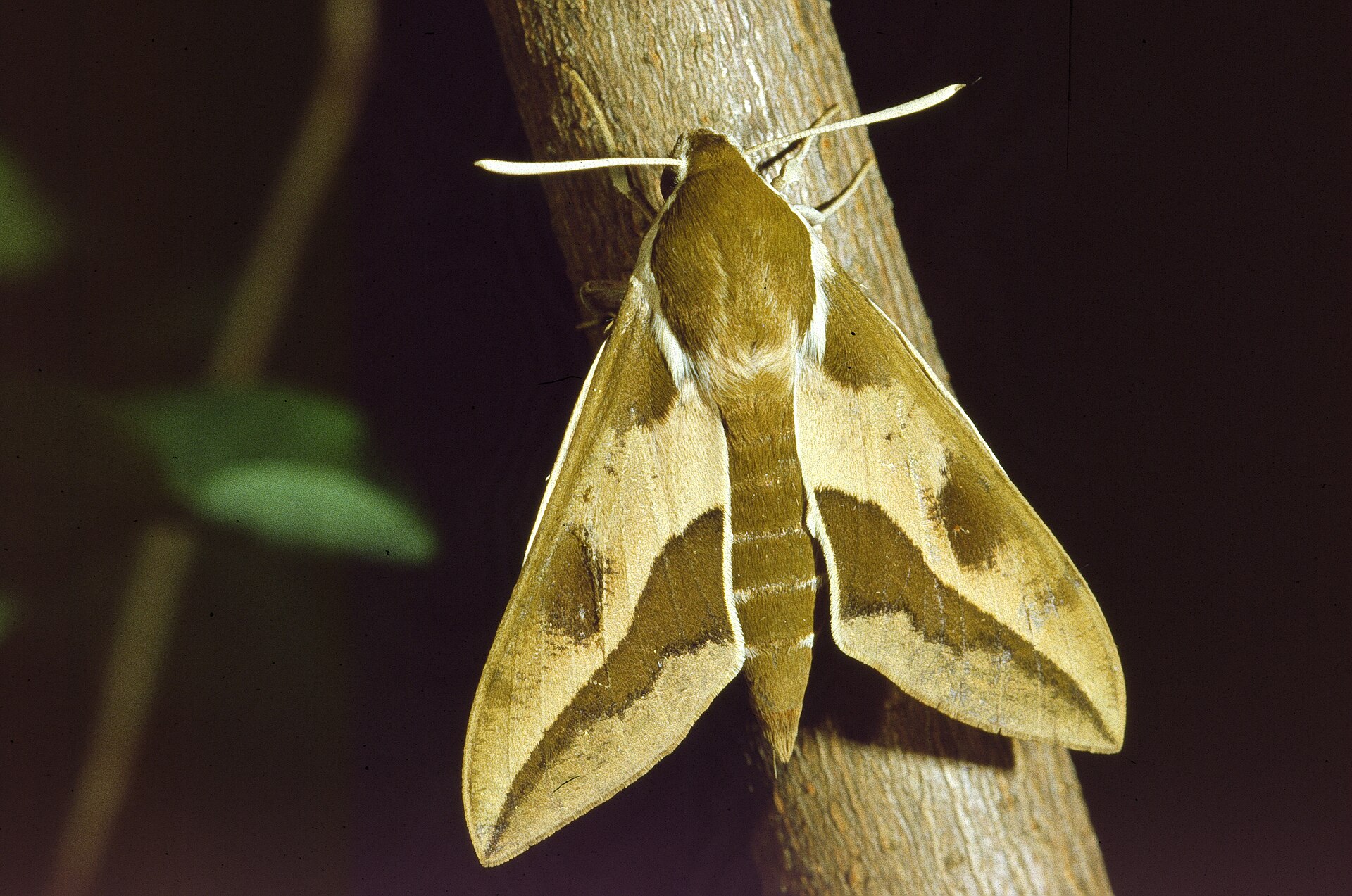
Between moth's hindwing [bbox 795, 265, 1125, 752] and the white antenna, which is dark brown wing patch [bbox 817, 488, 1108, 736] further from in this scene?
the white antenna

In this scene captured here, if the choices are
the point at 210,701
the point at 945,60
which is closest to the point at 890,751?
the point at 945,60

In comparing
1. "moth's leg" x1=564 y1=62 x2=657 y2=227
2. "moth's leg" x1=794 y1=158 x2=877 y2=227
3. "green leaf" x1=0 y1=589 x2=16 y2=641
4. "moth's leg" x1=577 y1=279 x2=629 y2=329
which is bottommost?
"green leaf" x1=0 y1=589 x2=16 y2=641

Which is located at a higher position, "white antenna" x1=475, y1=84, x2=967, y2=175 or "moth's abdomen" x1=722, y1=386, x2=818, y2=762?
"white antenna" x1=475, y1=84, x2=967, y2=175

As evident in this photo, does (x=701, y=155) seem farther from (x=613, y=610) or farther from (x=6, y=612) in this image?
(x=6, y=612)

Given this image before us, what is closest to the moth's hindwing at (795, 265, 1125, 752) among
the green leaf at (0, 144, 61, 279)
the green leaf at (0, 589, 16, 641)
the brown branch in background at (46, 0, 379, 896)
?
the brown branch in background at (46, 0, 379, 896)

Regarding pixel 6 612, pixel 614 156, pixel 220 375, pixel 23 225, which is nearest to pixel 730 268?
pixel 614 156

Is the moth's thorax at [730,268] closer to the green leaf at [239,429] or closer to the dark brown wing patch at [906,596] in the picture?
the dark brown wing patch at [906,596]

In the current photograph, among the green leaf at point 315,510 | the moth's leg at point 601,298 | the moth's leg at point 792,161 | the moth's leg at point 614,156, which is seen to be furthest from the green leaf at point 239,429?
the moth's leg at point 792,161
